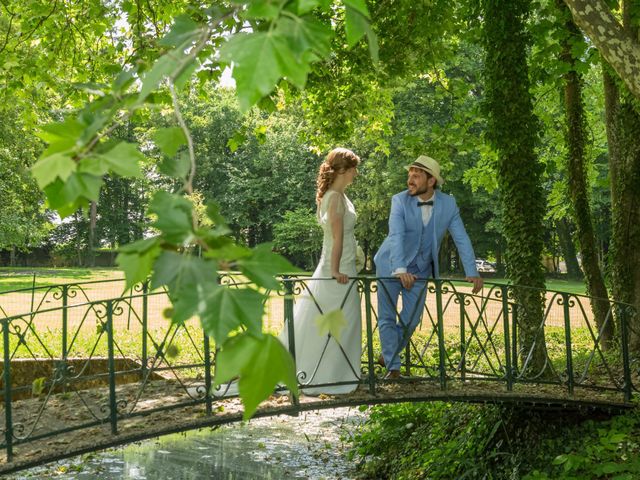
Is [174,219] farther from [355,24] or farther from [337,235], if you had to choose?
[337,235]

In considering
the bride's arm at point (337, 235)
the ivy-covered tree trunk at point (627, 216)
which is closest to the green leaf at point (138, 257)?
the bride's arm at point (337, 235)

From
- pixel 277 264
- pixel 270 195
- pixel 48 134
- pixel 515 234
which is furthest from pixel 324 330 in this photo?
pixel 270 195

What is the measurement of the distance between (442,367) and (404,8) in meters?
5.63

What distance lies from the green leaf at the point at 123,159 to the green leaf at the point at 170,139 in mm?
185

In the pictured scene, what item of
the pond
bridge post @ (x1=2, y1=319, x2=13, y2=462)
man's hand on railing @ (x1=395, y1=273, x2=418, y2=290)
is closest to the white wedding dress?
man's hand on railing @ (x1=395, y1=273, x2=418, y2=290)

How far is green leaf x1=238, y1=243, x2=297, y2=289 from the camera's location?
51.3 inches

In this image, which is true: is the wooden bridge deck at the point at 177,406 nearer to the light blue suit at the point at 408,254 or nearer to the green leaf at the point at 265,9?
the light blue suit at the point at 408,254

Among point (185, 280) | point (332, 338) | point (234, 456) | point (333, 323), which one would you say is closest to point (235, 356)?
point (185, 280)

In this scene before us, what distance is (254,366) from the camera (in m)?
1.23

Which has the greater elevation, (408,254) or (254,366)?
(408,254)

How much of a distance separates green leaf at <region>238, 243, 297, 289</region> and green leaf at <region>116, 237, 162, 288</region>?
14 centimetres

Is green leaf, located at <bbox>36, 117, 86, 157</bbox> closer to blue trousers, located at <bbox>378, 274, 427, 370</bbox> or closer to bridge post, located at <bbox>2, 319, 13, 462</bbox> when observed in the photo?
bridge post, located at <bbox>2, 319, 13, 462</bbox>

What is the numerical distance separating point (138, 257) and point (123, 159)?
0.55 feet

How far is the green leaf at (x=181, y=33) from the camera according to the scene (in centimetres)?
140
